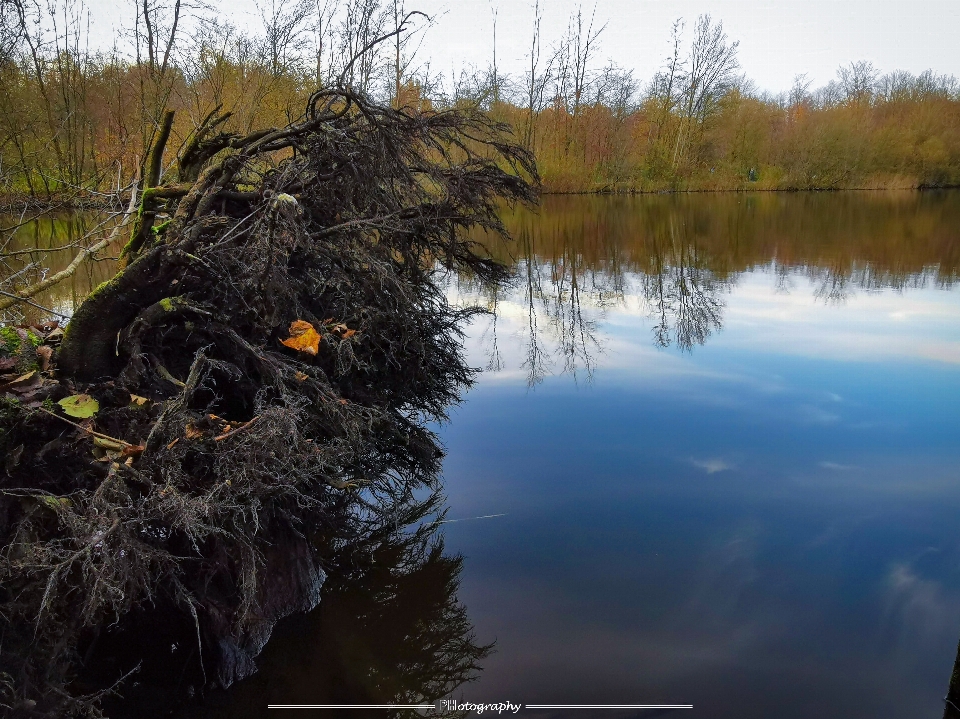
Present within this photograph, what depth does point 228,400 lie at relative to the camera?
4227 millimetres

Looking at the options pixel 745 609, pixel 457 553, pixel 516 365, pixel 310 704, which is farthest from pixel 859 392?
pixel 310 704

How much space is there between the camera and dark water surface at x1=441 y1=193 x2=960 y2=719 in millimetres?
3615

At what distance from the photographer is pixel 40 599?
9.57 ft

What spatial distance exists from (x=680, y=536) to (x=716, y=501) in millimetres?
650

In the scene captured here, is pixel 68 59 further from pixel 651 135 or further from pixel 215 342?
pixel 651 135

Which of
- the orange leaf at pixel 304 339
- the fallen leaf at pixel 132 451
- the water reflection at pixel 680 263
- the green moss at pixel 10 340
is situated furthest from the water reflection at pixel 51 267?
the water reflection at pixel 680 263

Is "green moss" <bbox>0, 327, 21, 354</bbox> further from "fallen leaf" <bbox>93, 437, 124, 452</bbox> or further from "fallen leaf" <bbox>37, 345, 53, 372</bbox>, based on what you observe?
"fallen leaf" <bbox>93, 437, 124, 452</bbox>

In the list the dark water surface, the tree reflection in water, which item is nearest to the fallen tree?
the tree reflection in water

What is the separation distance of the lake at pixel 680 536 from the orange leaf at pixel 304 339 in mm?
1357

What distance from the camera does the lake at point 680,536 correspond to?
3.55 m

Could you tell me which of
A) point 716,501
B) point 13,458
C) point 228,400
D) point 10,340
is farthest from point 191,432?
point 716,501

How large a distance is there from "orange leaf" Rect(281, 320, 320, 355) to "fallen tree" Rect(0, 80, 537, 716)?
0.02 metres

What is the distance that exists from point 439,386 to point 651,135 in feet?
123

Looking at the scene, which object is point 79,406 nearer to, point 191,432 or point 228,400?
point 191,432
